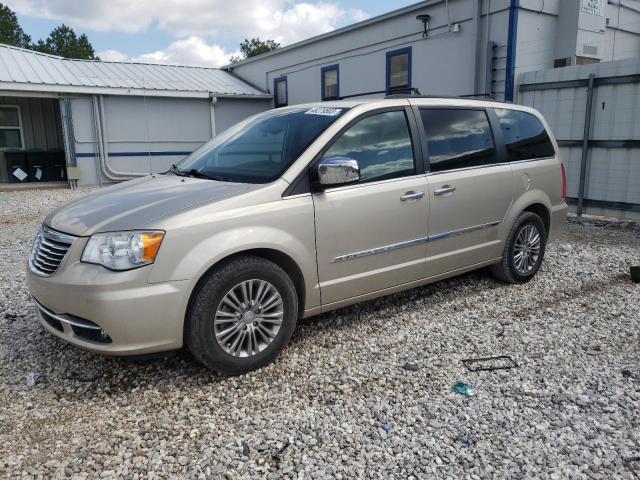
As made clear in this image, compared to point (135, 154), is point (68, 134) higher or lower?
higher

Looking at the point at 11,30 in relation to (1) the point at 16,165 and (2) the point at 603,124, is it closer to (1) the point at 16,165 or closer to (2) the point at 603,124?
(1) the point at 16,165

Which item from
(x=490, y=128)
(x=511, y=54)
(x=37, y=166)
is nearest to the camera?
(x=490, y=128)

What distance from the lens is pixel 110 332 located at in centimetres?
293

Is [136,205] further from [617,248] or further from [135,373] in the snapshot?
[617,248]

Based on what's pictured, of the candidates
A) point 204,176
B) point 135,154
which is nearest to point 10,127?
point 135,154

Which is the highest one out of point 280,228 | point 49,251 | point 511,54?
point 511,54

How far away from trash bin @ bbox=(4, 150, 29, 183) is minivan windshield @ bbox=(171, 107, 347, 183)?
1379 centimetres

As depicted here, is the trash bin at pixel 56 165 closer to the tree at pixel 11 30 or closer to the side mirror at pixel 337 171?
the side mirror at pixel 337 171

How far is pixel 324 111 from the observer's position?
157 inches

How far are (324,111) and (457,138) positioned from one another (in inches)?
50.7

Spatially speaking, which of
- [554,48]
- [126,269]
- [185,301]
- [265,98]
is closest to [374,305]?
[185,301]

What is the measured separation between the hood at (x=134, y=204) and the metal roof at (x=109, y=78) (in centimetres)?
1249

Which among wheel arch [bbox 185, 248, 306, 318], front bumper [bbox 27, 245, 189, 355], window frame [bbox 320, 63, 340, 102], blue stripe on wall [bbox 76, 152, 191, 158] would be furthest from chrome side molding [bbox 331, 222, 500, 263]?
blue stripe on wall [bbox 76, 152, 191, 158]

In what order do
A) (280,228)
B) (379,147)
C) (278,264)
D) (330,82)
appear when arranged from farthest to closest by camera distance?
(330,82), (379,147), (278,264), (280,228)
